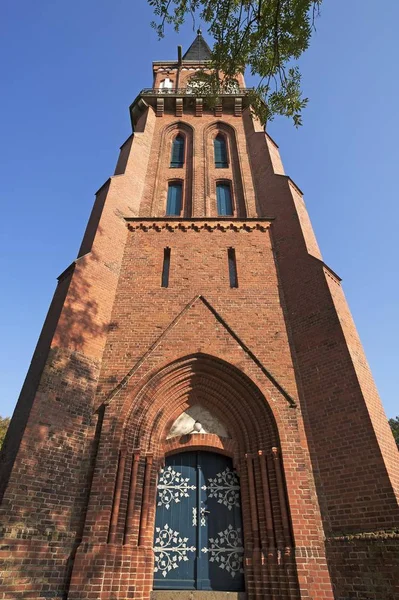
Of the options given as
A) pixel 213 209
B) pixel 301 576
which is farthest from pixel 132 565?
pixel 213 209

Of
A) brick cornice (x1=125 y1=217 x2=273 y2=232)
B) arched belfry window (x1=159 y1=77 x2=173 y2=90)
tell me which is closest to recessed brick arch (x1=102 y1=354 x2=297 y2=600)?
brick cornice (x1=125 y1=217 x2=273 y2=232)

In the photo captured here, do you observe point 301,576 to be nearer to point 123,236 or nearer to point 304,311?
point 304,311

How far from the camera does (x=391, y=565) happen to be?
16.7 ft

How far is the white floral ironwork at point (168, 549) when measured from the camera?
6336mm

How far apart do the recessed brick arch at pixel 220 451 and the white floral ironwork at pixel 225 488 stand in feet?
0.99

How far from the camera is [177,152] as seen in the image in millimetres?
14383

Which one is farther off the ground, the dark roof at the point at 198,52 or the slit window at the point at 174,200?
the dark roof at the point at 198,52

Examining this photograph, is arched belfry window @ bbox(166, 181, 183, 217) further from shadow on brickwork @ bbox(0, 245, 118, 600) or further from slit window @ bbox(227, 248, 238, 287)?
shadow on brickwork @ bbox(0, 245, 118, 600)

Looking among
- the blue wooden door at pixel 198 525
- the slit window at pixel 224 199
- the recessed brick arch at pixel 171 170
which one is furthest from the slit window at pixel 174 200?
the blue wooden door at pixel 198 525

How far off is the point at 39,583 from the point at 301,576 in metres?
3.75

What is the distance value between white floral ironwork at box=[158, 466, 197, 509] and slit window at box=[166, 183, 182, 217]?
7.72 m

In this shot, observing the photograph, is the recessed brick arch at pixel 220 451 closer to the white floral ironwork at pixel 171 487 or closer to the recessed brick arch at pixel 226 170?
the white floral ironwork at pixel 171 487

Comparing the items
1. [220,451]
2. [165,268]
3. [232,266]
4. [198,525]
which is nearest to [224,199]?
[232,266]

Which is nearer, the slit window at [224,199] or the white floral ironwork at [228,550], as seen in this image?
the white floral ironwork at [228,550]
